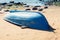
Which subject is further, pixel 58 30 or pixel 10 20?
pixel 10 20

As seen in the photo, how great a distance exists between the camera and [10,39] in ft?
26.0

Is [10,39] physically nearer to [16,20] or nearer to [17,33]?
[17,33]

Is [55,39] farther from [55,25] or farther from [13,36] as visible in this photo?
[55,25]

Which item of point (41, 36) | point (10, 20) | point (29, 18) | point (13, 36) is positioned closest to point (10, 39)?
point (13, 36)

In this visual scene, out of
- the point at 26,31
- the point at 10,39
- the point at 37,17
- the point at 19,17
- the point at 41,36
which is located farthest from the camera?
the point at 19,17

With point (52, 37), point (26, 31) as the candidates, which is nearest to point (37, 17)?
point (26, 31)

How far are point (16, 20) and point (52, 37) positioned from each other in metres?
3.17

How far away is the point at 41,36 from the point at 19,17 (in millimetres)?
2723

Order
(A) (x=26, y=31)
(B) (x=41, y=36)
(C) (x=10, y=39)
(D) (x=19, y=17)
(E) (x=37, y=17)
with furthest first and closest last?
(D) (x=19, y=17)
(E) (x=37, y=17)
(A) (x=26, y=31)
(B) (x=41, y=36)
(C) (x=10, y=39)

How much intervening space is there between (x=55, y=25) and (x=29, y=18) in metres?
1.75

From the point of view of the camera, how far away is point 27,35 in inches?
337

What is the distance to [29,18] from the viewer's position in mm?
10102

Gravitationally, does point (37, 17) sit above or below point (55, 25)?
above

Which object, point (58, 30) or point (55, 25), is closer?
point (58, 30)
